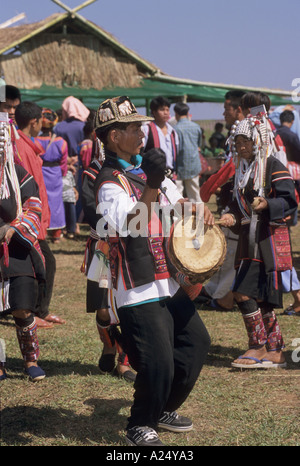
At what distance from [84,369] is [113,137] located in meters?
2.20

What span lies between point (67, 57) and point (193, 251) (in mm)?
14665

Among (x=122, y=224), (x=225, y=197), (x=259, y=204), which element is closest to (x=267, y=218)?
(x=259, y=204)

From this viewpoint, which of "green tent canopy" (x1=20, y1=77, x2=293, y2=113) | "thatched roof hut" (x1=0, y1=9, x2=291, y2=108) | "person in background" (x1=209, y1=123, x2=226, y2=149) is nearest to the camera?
"green tent canopy" (x1=20, y1=77, x2=293, y2=113)

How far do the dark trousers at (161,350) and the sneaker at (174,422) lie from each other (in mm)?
205

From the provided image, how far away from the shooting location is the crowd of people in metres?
3.56

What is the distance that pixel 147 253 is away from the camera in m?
3.57

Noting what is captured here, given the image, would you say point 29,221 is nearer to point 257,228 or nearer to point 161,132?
point 257,228

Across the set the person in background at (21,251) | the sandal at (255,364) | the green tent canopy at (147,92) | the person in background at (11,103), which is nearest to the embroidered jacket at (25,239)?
the person in background at (21,251)

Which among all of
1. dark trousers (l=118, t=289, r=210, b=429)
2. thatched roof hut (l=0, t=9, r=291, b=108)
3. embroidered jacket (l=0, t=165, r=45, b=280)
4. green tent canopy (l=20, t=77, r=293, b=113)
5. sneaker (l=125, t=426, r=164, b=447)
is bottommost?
sneaker (l=125, t=426, r=164, b=447)

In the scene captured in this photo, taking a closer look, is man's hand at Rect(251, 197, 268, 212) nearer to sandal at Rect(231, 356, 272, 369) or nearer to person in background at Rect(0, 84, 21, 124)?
sandal at Rect(231, 356, 272, 369)

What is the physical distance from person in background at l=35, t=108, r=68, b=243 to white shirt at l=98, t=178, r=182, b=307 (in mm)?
6153

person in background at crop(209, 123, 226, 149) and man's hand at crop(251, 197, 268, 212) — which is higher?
person in background at crop(209, 123, 226, 149)

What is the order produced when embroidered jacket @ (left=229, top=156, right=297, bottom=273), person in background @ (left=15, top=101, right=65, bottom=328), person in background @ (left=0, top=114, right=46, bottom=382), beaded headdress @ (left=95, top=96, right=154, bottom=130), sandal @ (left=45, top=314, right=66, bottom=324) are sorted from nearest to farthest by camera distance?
beaded headdress @ (left=95, top=96, right=154, bottom=130) < person in background @ (left=0, top=114, right=46, bottom=382) < embroidered jacket @ (left=229, top=156, right=297, bottom=273) < person in background @ (left=15, top=101, right=65, bottom=328) < sandal @ (left=45, top=314, right=66, bottom=324)

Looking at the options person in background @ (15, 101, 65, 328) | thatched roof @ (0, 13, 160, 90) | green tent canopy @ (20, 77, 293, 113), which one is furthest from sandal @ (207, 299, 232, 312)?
thatched roof @ (0, 13, 160, 90)
